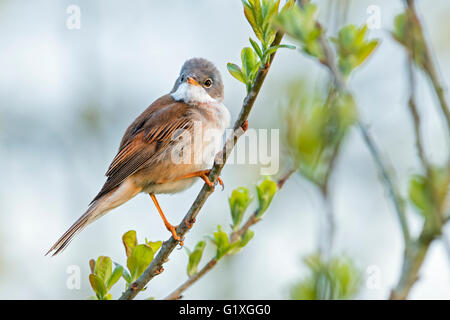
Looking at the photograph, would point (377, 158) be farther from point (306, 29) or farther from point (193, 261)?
point (193, 261)

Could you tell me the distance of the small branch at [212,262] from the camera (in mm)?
3417

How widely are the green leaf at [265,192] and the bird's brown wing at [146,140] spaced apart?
2.19m

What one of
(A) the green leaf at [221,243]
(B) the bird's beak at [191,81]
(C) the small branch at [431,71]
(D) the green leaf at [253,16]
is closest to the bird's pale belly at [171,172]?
(B) the bird's beak at [191,81]

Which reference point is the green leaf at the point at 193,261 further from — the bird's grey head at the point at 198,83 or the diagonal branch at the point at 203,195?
the bird's grey head at the point at 198,83

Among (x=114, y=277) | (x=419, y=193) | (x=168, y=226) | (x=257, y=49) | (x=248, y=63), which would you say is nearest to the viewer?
(x=419, y=193)

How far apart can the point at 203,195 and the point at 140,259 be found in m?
0.61

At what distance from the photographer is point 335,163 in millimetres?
1817

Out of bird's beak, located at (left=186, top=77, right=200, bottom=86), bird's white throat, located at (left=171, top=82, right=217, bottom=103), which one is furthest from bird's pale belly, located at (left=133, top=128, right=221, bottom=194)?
bird's beak, located at (left=186, top=77, right=200, bottom=86)

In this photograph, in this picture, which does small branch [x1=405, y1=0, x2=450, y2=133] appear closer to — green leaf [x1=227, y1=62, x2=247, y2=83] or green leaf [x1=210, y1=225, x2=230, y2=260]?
green leaf [x1=227, y1=62, x2=247, y2=83]

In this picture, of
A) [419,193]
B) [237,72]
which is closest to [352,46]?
[419,193]

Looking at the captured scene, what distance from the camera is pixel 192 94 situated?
607 cm
